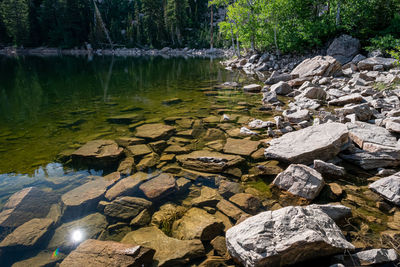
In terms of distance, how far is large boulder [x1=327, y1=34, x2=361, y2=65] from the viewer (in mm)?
16688

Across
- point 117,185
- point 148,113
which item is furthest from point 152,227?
point 148,113

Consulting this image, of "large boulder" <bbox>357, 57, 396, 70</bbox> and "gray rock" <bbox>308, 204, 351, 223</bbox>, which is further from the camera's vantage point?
"large boulder" <bbox>357, 57, 396, 70</bbox>

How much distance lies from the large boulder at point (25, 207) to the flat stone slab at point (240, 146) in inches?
138

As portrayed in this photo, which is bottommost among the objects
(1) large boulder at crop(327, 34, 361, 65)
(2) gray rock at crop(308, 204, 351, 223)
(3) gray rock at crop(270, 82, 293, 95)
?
(2) gray rock at crop(308, 204, 351, 223)

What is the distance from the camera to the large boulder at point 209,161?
4.64m

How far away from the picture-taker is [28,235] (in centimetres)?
308

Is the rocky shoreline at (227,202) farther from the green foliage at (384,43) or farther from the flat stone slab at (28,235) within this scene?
the green foliage at (384,43)

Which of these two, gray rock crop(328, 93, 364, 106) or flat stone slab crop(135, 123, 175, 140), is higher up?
gray rock crop(328, 93, 364, 106)

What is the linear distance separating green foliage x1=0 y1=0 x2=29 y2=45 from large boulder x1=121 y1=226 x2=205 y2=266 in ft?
280

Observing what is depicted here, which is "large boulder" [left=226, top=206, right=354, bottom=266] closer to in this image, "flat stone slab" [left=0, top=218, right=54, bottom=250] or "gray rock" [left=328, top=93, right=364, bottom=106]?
A: "flat stone slab" [left=0, top=218, right=54, bottom=250]

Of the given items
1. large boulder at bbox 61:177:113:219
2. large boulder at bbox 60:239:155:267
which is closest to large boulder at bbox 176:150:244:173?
large boulder at bbox 61:177:113:219

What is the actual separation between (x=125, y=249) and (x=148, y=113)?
6.50m

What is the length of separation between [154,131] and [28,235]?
3889mm

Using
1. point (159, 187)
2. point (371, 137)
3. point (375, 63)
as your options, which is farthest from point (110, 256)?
point (375, 63)
